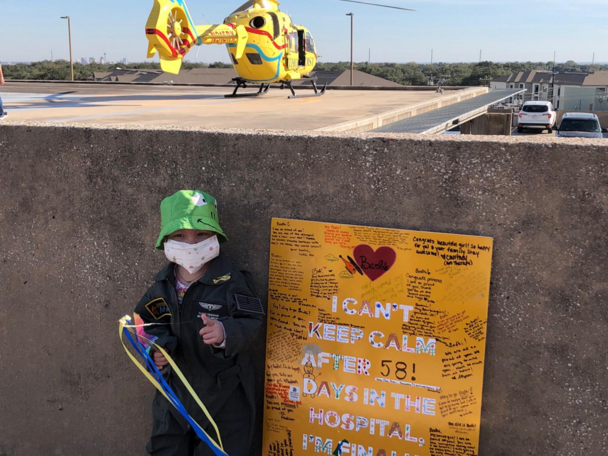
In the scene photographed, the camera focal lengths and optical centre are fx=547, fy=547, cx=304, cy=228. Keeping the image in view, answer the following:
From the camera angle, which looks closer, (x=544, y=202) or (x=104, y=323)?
(x=544, y=202)

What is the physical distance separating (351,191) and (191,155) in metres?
0.93

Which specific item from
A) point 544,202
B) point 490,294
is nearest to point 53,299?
point 490,294

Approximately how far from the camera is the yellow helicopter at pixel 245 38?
11516 millimetres

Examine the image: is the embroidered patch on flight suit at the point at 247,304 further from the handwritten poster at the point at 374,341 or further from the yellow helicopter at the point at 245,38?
the yellow helicopter at the point at 245,38

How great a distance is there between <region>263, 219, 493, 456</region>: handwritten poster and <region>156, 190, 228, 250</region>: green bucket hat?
0.39 m

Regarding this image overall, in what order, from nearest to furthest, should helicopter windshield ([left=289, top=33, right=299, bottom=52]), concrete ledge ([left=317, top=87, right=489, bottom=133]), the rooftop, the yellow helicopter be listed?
concrete ledge ([left=317, top=87, right=489, bottom=133]) → the yellow helicopter → helicopter windshield ([left=289, top=33, right=299, bottom=52]) → the rooftop

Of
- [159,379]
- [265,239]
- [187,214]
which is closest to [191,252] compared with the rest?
[187,214]

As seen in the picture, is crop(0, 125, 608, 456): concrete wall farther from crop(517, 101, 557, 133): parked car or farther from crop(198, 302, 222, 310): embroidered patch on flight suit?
crop(517, 101, 557, 133): parked car

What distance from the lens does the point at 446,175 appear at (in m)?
2.59

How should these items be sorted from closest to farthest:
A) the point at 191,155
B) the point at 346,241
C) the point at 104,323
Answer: the point at 346,241
the point at 191,155
the point at 104,323

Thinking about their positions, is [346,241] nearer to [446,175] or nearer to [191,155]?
[446,175]

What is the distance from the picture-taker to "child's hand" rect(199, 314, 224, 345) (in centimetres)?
245

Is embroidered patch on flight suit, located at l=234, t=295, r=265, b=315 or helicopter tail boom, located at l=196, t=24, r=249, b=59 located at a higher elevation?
helicopter tail boom, located at l=196, t=24, r=249, b=59

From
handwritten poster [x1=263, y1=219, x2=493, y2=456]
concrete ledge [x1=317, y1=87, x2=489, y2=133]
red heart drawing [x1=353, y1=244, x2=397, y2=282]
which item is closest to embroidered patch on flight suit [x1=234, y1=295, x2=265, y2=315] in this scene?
handwritten poster [x1=263, y1=219, x2=493, y2=456]
